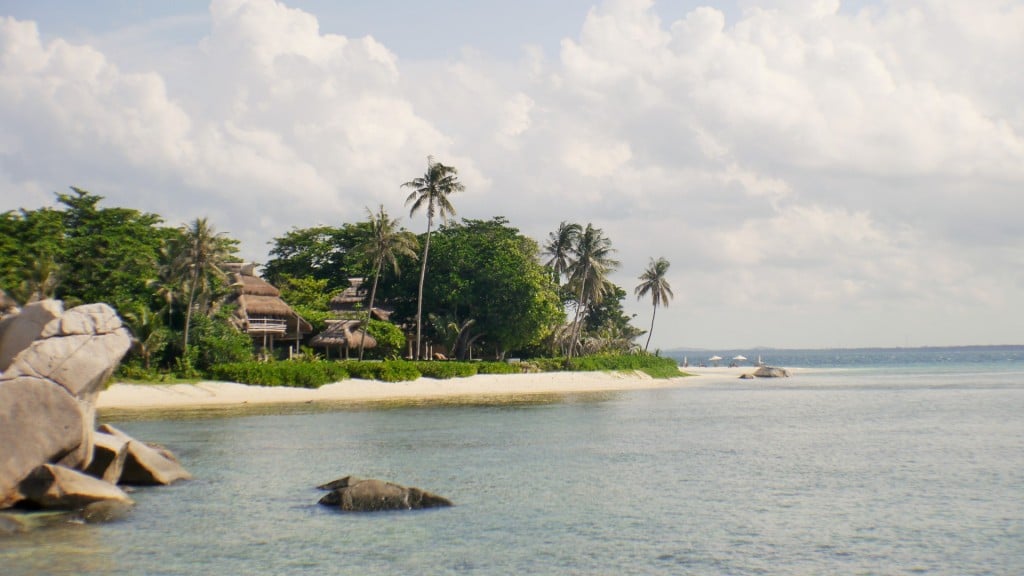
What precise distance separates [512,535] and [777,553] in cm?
513

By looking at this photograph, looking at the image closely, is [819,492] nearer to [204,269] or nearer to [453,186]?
[204,269]

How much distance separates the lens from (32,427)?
63.2ft

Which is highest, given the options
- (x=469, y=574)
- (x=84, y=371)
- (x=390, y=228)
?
(x=390, y=228)

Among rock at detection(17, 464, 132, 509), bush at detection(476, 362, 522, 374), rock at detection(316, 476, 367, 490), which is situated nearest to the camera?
rock at detection(17, 464, 132, 509)

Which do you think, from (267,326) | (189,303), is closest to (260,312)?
(267,326)

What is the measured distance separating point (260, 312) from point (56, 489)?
2024 inches

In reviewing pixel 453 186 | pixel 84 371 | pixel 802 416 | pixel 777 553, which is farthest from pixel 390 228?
pixel 777 553

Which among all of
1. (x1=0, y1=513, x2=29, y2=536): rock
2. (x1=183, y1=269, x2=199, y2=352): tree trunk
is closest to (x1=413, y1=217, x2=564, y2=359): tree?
(x1=183, y1=269, x2=199, y2=352): tree trunk

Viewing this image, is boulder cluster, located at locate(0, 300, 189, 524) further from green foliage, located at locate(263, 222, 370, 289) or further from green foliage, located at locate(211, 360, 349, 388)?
green foliage, located at locate(263, 222, 370, 289)

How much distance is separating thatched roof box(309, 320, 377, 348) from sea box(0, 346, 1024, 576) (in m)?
29.8

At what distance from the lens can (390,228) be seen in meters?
74.8

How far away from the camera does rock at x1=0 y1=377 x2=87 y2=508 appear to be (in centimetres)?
1892

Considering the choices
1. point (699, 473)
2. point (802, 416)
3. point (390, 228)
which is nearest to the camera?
point (699, 473)

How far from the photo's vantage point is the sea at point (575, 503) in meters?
16.1
